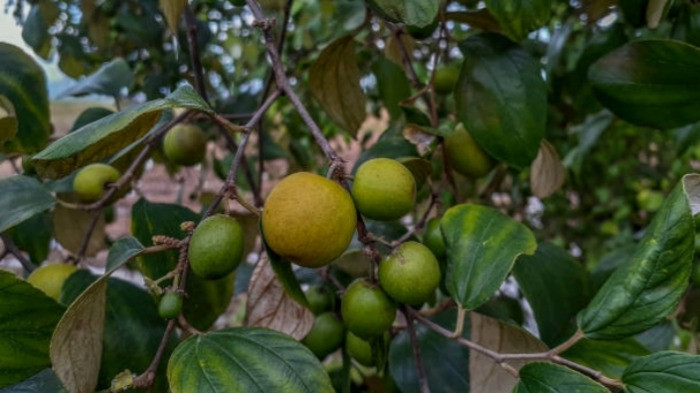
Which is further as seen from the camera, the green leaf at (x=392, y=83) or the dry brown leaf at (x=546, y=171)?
the green leaf at (x=392, y=83)

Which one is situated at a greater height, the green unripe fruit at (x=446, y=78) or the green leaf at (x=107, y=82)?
the green unripe fruit at (x=446, y=78)

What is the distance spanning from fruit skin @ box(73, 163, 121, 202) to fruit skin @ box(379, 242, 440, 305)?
1.26ft

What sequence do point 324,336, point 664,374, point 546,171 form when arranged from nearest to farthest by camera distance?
1. point 664,374
2. point 324,336
3. point 546,171

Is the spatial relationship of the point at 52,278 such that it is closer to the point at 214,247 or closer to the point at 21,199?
the point at 21,199

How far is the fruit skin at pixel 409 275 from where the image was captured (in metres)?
0.55

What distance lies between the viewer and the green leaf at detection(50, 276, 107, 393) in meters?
0.51

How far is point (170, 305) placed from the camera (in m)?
0.53

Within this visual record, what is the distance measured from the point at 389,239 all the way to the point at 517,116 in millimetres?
223

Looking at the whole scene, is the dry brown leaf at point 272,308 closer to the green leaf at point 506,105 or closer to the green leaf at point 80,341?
the green leaf at point 80,341

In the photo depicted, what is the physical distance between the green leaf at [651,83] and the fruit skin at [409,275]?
1.04ft

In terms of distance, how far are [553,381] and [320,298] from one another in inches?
12.5

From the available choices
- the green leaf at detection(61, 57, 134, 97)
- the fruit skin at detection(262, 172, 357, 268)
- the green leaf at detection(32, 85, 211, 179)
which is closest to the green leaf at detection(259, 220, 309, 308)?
the fruit skin at detection(262, 172, 357, 268)

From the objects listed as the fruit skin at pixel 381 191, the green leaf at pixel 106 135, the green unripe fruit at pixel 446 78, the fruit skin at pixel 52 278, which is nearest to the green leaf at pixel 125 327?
the fruit skin at pixel 52 278

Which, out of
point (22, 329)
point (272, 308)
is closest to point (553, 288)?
point (272, 308)
